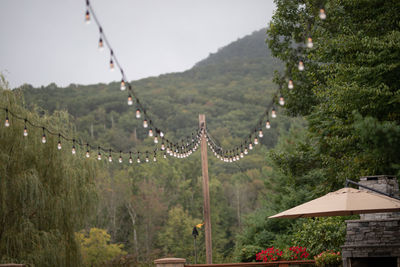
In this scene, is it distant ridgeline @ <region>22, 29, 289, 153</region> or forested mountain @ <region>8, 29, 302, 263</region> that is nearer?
forested mountain @ <region>8, 29, 302, 263</region>

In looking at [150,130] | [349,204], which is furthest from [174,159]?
[349,204]

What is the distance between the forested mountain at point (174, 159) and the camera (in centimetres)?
2950

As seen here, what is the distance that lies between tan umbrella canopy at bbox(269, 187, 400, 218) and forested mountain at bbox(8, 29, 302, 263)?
1624 centimetres

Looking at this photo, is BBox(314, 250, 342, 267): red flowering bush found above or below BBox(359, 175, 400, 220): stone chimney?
below

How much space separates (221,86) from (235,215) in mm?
16431

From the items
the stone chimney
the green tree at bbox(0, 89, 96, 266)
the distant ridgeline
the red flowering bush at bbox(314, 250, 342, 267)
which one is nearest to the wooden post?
the green tree at bbox(0, 89, 96, 266)

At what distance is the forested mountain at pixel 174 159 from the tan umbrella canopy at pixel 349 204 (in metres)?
16.2

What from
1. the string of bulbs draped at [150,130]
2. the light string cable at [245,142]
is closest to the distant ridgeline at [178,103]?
the light string cable at [245,142]

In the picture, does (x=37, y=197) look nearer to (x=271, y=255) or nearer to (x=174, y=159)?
(x=271, y=255)

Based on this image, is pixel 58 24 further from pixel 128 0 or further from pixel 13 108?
pixel 13 108

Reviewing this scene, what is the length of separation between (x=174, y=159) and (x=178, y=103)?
829cm

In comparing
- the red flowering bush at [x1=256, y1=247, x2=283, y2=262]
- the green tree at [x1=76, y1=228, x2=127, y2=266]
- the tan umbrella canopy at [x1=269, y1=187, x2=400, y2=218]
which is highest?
the tan umbrella canopy at [x1=269, y1=187, x2=400, y2=218]

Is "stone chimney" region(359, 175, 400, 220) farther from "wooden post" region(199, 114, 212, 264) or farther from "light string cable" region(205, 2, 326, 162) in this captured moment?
"wooden post" region(199, 114, 212, 264)

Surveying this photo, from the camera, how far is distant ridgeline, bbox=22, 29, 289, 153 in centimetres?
3609
